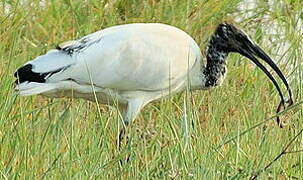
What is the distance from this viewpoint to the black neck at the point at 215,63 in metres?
5.55

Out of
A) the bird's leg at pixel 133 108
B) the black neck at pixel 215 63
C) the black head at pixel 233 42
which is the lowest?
the bird's leg at pixel 133 108

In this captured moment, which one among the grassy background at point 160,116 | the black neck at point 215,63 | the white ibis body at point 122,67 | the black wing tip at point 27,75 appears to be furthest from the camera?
the black neck at point 215,63

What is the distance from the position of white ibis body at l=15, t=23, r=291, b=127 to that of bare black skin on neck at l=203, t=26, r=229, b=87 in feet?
0.12

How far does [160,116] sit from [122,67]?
0.81 metres

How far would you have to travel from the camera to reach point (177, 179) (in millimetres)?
3434

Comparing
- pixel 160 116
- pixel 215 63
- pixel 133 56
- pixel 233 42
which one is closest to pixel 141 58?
pixel 133 56

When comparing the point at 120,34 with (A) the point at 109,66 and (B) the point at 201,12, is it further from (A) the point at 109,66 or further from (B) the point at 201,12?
(B) the point at 201,12

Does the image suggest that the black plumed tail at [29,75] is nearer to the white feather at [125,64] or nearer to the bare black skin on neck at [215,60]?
the white feather at [125,64]

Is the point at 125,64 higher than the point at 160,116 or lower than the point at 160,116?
higher

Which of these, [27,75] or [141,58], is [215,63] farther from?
[27,75]

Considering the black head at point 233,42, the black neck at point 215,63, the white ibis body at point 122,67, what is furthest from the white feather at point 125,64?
the black head at point 233,42

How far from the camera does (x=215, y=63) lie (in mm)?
5660

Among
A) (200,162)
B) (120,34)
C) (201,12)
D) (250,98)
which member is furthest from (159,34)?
(200,162)

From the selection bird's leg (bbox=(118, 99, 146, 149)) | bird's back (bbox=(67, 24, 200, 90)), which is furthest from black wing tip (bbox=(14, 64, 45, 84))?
bird's leg (bbox=(118, 99, 146, 149))
